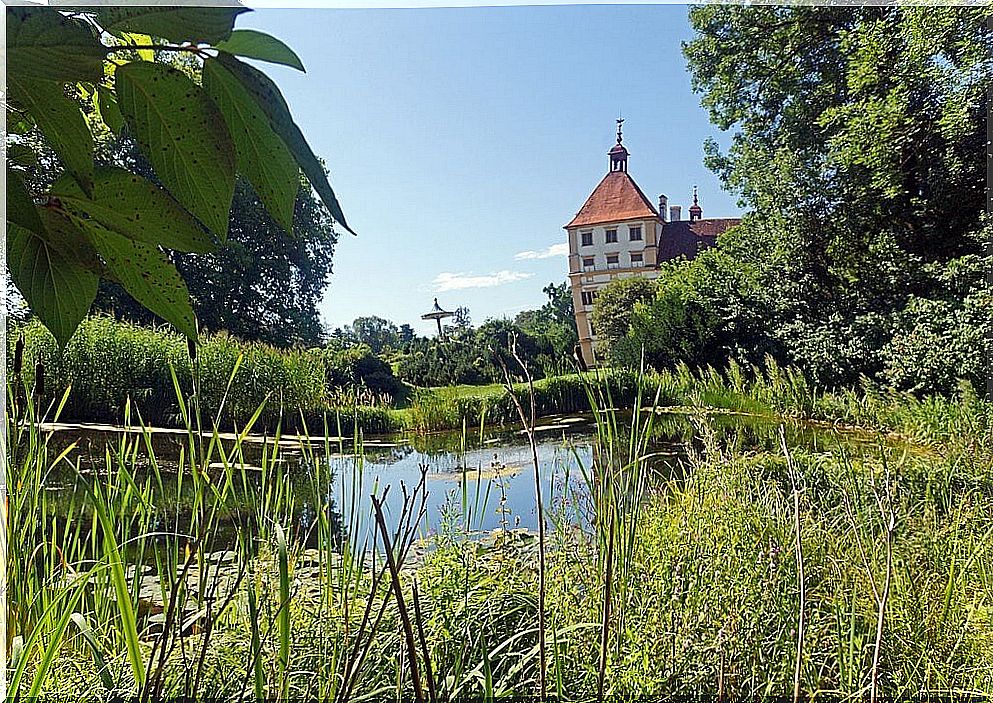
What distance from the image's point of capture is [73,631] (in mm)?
1443

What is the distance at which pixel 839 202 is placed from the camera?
195 cm

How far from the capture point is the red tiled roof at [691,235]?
1.95 metres

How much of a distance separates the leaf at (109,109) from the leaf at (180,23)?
0.03 meters

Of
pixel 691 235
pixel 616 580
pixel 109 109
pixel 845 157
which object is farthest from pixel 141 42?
pixel 845 157

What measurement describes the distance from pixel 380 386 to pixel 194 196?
69.4 inches

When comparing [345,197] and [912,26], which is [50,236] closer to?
[345,197]

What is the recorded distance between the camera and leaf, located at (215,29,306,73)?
0.75ft

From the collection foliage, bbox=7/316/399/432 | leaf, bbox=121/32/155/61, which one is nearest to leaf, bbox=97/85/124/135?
leaf, bbox=121/32/155/61

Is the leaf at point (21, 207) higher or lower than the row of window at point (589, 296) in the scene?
lower

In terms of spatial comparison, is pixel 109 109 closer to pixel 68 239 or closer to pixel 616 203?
pixel 68 239

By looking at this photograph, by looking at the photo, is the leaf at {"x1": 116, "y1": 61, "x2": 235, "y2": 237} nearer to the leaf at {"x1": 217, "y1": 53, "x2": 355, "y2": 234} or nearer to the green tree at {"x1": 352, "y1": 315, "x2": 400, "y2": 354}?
the leaf at {"x1": 217, "y1": 53, "x2": 355, "y2": 234}

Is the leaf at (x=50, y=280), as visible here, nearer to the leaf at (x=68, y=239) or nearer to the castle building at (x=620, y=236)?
the leaf at (x=68, y=239)

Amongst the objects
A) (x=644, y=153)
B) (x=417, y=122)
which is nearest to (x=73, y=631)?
(x=417, y=122)

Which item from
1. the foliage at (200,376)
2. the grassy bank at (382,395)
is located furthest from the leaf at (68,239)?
the grassy bank at (382,395)
